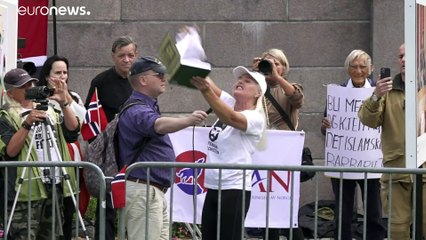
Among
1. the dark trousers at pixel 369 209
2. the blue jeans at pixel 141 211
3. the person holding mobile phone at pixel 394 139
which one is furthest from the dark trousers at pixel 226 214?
the dark trousers at pixel 369 209

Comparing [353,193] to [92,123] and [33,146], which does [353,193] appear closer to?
[92,123]

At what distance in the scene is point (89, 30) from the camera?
45.8ft

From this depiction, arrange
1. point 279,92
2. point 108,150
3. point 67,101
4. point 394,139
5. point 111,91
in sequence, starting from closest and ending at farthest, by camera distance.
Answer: point 108,150 → point 394,139 → point 67,101 → point 279,92 → point 111,91

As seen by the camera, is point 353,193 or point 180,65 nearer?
point 180,65

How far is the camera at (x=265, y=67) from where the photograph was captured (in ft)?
36.4

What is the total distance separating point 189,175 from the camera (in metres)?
11.1

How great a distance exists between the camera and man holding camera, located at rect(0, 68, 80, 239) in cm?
1016

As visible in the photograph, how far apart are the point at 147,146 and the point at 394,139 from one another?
7.75ft

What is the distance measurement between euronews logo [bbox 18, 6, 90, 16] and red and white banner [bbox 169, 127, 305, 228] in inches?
103

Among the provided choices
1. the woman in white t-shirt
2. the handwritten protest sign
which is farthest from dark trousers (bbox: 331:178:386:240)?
the woman in white t-shirt

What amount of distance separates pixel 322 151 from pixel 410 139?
506 centimetres

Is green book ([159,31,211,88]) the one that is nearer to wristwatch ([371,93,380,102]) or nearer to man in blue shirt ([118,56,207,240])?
man in blue shirt ([118,56,207,240])

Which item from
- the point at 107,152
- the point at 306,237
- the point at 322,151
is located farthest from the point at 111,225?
the point at 322,151

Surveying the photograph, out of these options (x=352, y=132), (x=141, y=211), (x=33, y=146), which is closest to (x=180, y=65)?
(x=141, y=211)
